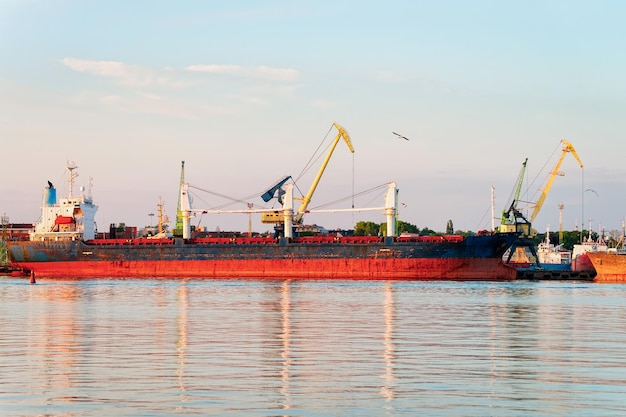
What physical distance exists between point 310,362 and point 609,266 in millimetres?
83780

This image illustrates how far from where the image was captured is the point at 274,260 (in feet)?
299

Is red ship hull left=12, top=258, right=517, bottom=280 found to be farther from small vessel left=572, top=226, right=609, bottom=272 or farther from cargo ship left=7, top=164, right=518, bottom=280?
small vessel left=572, top=226, right=609, bottom=272

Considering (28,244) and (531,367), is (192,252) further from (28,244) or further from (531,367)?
(531,367)

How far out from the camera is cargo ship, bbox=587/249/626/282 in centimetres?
9806

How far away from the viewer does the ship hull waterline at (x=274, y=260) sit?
86.3 meters

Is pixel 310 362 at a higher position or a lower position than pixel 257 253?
lower

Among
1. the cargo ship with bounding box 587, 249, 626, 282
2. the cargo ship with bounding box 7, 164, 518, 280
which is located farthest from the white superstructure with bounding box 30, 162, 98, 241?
the cargo ship with bounding box 587, 249, 626, 282

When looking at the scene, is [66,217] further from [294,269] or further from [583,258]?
[583,258]

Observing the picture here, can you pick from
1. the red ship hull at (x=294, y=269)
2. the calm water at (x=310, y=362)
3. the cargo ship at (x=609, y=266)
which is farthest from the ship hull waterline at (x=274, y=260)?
the calm water at (x=310, y=362)

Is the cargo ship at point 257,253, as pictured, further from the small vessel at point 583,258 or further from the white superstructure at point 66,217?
the small vessel at point 583,258

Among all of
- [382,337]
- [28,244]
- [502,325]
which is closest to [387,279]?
[28,244]

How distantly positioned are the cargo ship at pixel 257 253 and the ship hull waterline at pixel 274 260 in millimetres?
93

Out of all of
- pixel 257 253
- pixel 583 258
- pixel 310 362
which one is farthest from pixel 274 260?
pixel 310 362

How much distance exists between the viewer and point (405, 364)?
21.7 meters
